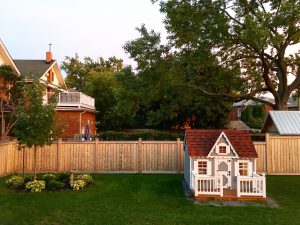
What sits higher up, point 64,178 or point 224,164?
point 224,164

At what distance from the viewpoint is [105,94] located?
151 feet

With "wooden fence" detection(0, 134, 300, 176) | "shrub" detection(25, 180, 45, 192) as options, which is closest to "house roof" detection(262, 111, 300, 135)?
"wooden fence" detection(0, 134, 300, 176)

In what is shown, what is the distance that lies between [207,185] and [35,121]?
7472mm

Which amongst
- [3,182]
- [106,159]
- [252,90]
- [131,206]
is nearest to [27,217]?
[131,206]

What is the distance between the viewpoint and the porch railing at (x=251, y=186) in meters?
13.2

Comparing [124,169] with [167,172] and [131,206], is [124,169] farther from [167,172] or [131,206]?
[131,206]

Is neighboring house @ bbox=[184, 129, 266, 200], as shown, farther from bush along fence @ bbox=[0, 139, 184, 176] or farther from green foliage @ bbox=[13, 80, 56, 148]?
green foliage @ bbox=[13, 80, 56, 148]

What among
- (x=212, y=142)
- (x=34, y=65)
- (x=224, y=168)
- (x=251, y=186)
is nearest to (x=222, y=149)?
(x=212, y=142)

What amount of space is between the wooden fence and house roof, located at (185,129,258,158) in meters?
4.01

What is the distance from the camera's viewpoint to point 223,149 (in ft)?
46.4

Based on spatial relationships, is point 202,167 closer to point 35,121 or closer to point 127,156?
point 127,156

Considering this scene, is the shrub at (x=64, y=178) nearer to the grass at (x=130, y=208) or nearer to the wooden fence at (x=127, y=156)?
the grass at (x=130, y=208)

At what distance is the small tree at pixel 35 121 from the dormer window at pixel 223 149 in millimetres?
7162

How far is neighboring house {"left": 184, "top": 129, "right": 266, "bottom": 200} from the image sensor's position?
13.3 metres
